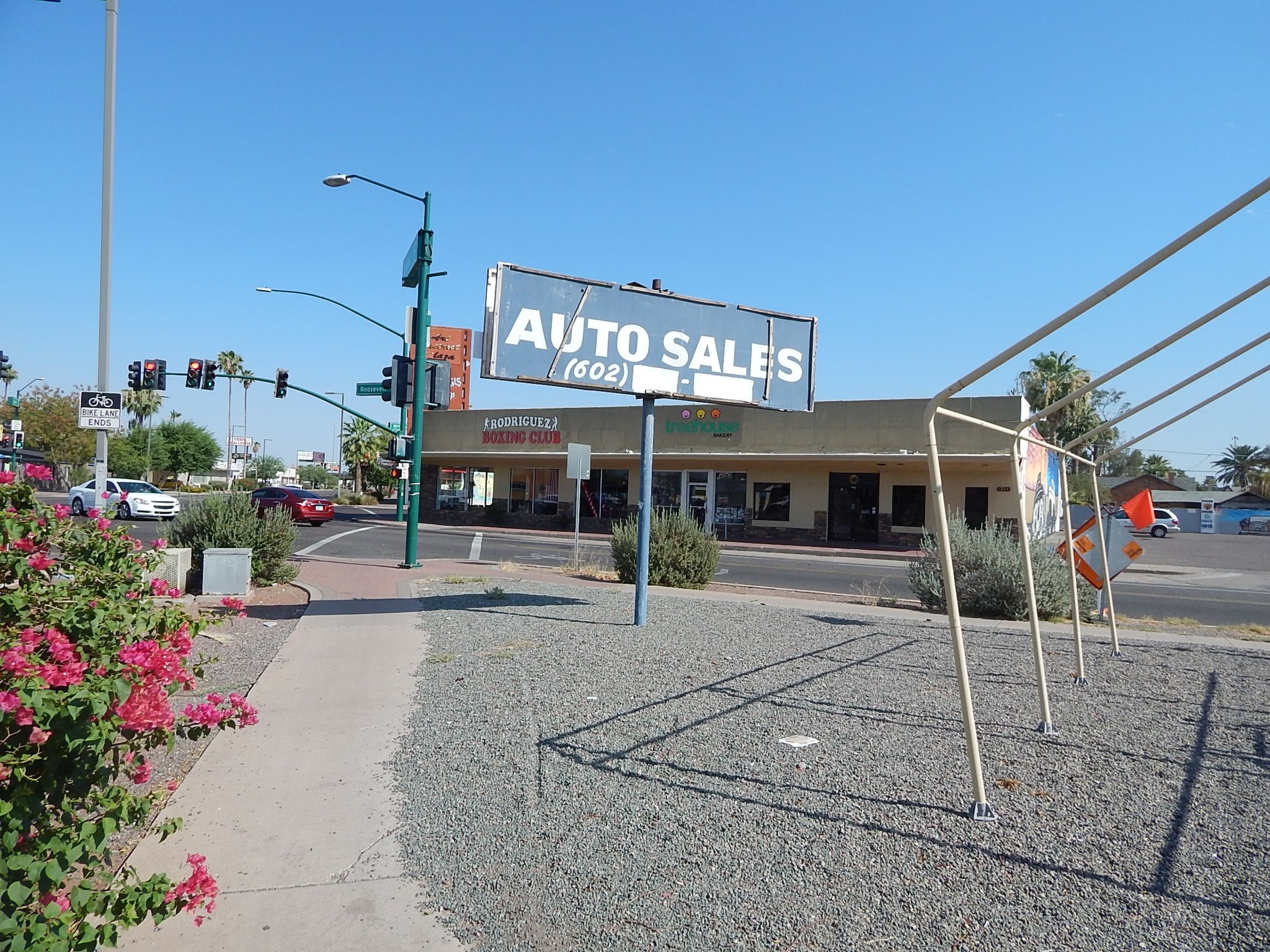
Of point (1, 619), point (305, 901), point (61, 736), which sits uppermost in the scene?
point (1, 619)

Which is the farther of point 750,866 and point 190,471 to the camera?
point 190,471

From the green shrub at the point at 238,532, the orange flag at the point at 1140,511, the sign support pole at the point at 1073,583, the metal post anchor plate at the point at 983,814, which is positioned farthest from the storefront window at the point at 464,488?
→ the metal post anchor plate at the point at 983,814

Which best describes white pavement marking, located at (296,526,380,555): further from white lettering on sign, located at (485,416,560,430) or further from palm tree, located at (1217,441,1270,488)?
palm tree, located at (1217,441,1270,488)

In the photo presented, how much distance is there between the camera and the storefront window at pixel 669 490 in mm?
36781

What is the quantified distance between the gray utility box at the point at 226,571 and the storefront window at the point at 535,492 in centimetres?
2664

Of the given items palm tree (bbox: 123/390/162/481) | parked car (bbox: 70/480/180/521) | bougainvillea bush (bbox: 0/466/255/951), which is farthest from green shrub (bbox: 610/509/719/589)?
palm tree (bbox: 123/390/162/481)

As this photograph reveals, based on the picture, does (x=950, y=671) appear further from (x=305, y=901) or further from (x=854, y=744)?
(x=305, y=901)

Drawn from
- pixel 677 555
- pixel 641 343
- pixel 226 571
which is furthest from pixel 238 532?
pixel 641 343

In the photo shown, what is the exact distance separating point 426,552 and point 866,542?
636 inches

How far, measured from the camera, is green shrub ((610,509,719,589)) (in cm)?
1633

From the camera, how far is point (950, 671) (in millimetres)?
8695

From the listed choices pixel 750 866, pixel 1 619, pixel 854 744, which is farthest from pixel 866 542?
pixel 1 619

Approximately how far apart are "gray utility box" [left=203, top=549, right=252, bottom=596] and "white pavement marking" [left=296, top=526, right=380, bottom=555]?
31.2ft

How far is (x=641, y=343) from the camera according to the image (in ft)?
36.9
